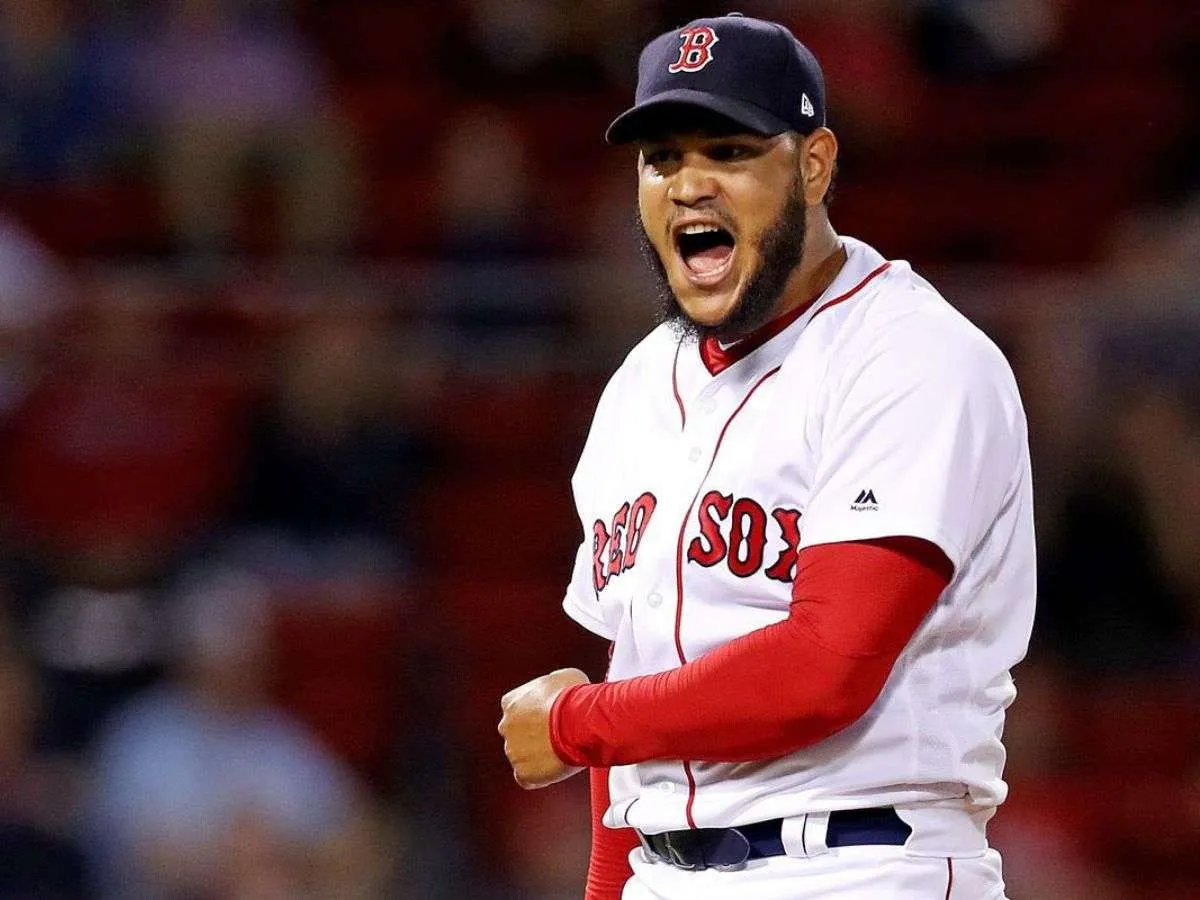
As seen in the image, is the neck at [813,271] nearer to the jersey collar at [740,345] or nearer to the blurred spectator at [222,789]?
the jersey collar at [740,345]

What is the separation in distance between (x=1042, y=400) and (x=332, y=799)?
2186 millimetres

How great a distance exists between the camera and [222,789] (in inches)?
199

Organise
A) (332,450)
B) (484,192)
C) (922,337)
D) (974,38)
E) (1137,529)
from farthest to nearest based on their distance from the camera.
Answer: (974,38)
(484,192)
(332,450)
(1137,529)
(922,337)

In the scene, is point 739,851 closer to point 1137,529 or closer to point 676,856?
point 676,856

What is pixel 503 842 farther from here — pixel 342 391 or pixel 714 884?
pixel 714 884

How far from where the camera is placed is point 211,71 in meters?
6.56

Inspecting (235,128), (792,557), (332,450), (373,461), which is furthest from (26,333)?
(792,557)

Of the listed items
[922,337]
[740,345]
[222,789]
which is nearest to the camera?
[922,337]

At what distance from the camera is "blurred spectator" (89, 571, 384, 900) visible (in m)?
4.91

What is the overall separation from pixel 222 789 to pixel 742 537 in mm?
3175

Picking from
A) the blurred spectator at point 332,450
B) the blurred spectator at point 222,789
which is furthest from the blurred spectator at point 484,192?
the blurred spectator at point 222,789

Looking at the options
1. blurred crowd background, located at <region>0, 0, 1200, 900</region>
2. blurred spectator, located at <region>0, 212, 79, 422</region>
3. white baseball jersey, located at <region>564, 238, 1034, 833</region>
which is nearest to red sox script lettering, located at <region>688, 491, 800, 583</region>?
white baseball jersey, located at <region>564, 238, 1034, 833</region>

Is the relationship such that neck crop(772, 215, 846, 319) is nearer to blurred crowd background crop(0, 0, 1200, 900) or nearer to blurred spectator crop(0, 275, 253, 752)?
blurred crowd background crop(0, 0, 1200, 900)

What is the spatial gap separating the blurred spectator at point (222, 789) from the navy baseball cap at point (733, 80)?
3089 mm
